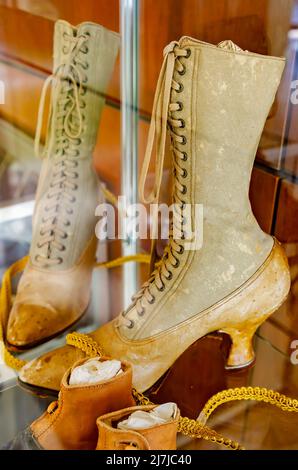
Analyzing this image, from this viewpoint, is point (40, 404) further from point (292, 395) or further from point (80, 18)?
point (80, 18)

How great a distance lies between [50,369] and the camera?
0.62 m

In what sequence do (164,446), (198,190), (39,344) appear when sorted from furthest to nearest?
(39,344) → (198,190) → (164,446)

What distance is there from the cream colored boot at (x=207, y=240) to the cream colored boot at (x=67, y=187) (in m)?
0.11

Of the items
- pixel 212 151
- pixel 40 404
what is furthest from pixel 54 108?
pixel 40 404

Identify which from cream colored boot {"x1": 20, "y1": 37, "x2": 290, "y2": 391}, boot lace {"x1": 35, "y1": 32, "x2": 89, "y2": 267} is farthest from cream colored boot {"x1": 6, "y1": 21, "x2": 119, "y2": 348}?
cream colored boot {"x1": 20, "y1": 37, "x2": 290, "y2": 391}

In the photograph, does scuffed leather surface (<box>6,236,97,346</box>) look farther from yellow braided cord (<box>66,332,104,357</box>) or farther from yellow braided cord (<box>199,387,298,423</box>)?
yellow braided cord (<box>199,387,298,423</box>)

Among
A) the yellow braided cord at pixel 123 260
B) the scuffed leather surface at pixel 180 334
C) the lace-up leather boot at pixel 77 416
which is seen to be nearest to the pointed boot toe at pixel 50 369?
the scuffed leather surface at pixel 180 334

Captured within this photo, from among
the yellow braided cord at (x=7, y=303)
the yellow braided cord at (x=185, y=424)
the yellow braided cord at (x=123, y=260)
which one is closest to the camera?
the yellow braided cord at (x=185, y=424)

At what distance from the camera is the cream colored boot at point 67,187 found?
739 millimetres

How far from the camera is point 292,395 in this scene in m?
0.64

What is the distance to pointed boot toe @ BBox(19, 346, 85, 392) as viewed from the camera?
61cm

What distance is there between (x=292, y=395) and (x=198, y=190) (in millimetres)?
269

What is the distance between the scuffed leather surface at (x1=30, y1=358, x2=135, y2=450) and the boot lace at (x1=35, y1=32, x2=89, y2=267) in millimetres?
306

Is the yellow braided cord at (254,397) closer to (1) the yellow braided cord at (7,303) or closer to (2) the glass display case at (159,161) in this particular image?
(2) the glass display case at (159,161)
